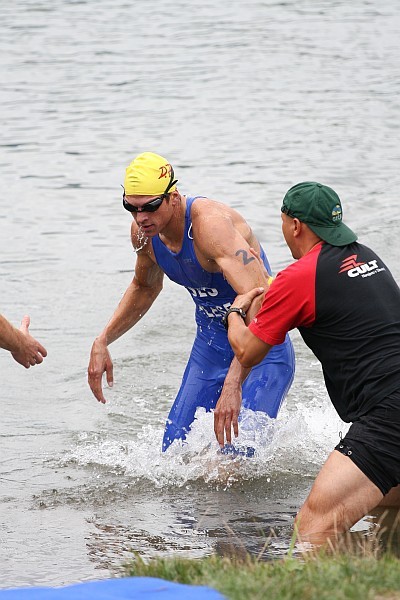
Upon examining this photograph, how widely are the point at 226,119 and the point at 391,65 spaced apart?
744cm

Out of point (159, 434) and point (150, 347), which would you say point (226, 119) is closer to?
point (150, 347)

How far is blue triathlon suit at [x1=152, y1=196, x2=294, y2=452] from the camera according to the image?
7688 mm

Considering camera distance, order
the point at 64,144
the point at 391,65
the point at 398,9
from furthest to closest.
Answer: the point at 398,9
the point at 391,65
the point at 64,144

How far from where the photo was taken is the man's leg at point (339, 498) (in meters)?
6.10

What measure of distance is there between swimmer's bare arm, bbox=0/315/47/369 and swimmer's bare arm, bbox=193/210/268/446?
4.80 ft

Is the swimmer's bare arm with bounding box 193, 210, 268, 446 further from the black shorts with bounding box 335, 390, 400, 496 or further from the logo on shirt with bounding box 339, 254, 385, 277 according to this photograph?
the black shorts with bounding box 335, 390, 400, 496

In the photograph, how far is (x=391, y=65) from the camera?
101 feet

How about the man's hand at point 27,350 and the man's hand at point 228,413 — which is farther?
the man's hand at point 27,350

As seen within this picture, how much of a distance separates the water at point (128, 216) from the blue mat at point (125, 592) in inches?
51.4

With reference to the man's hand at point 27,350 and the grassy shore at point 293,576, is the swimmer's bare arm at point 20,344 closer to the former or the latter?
the man's hand at point 27,350

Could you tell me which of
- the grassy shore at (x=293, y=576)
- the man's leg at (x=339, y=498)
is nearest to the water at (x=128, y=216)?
the man's leg at (x=339, y=498)

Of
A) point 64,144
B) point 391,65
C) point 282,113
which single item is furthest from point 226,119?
point 391,65

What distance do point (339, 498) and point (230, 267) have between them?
1.75 m

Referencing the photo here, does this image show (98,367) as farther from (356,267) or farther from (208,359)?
(356,267)
